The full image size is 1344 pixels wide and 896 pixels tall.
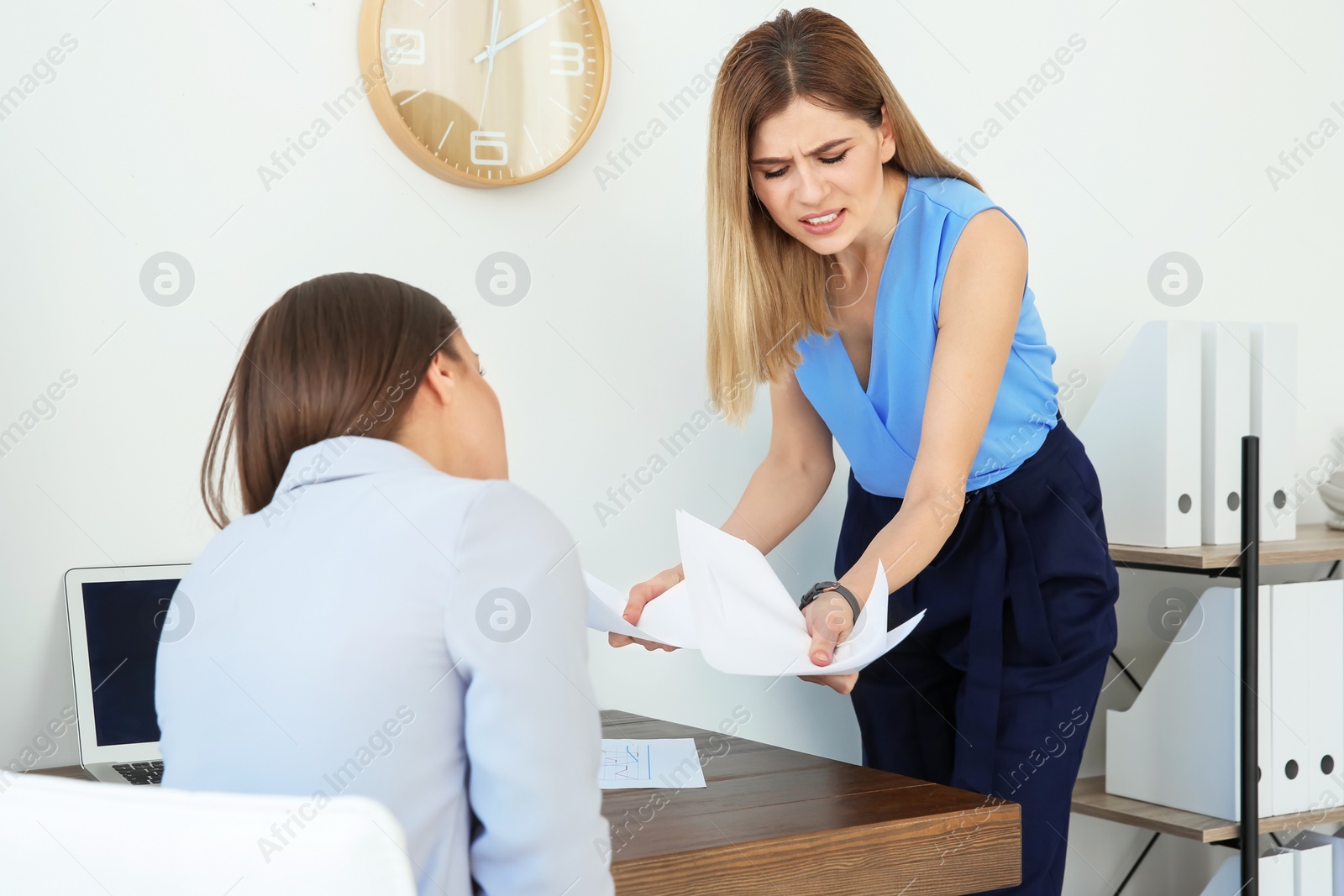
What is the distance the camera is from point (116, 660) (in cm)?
144

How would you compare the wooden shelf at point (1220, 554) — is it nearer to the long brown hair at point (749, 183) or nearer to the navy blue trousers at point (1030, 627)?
the navy blue trousers at point (1030, 627)

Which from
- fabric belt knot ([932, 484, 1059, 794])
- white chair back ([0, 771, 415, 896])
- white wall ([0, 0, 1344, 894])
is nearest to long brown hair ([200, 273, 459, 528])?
white chair back ([0, 771, 415, 896])

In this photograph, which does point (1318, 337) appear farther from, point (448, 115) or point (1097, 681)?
point (448, 115)

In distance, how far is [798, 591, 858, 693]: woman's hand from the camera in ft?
3.97

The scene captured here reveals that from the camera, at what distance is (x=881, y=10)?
2006 millimetres

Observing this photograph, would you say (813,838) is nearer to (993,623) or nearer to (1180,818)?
(993,623)

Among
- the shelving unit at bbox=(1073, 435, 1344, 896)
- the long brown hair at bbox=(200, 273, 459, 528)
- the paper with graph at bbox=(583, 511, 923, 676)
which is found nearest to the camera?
the long brown hair at bbox=(200, 273, 459, 528)

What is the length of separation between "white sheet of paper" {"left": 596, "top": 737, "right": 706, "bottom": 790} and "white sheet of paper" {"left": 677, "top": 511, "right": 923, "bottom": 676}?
0.65 feet

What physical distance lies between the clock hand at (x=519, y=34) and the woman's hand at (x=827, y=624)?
Result: 36.5 inches

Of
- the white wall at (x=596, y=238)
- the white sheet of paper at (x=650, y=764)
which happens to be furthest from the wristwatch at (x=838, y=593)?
the white wall at (x=596, y=238)

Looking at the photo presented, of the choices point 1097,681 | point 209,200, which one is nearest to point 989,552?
point 1097,681

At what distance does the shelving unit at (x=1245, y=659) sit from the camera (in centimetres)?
184

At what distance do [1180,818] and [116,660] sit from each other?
164 centimetres

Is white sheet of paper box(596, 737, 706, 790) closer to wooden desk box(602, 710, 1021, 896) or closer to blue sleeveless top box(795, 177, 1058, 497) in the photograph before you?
wooden desk box(602, 710, 1021, 896)
